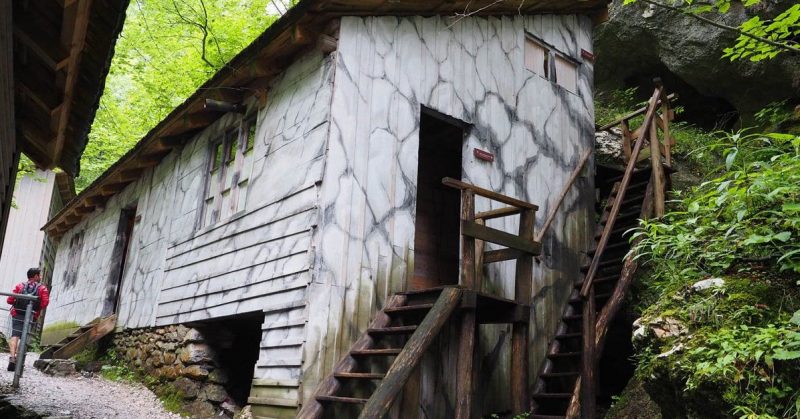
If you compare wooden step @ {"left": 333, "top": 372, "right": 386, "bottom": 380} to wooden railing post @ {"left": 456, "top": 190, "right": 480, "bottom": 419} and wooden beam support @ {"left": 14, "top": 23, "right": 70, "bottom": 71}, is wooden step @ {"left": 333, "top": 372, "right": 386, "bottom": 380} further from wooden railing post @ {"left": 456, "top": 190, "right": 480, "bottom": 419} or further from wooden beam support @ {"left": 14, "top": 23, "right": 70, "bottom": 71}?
wooden beam support @ {"left": 14, "top": 23, "right": 70, "bottom": 71}

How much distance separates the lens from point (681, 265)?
533 centimetres

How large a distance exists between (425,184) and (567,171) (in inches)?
97.1

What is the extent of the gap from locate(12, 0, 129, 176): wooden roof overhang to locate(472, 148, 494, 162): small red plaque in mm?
4411

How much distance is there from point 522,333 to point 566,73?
16.3 ft

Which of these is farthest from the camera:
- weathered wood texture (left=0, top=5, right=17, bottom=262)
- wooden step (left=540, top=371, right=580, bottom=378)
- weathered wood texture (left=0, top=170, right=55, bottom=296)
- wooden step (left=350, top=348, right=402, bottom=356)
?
weathered wood texture (left=0, top=170, right=55, bottom=296)

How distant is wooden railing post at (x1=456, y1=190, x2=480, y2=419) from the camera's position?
20.5 ft

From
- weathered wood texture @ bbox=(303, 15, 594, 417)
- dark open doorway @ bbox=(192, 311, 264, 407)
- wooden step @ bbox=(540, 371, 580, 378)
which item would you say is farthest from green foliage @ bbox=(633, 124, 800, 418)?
dark open doorway @ bbox=(192, 311, 264, 407)

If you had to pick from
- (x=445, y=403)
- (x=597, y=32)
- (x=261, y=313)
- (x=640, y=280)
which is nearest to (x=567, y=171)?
(x=640, y=280)

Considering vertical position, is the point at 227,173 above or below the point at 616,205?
above

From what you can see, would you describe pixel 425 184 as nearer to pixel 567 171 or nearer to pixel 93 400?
pixel 567 171

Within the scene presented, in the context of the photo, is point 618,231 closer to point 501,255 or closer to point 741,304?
point 501,255

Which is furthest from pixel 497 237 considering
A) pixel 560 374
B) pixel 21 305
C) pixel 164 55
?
pixel 164 55

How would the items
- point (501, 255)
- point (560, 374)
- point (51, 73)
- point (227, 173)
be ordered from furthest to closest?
1. point (227, 173)
2. point (560, 374)
3. point (501, 255)
4. point (51, 73)

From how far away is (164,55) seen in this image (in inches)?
793
